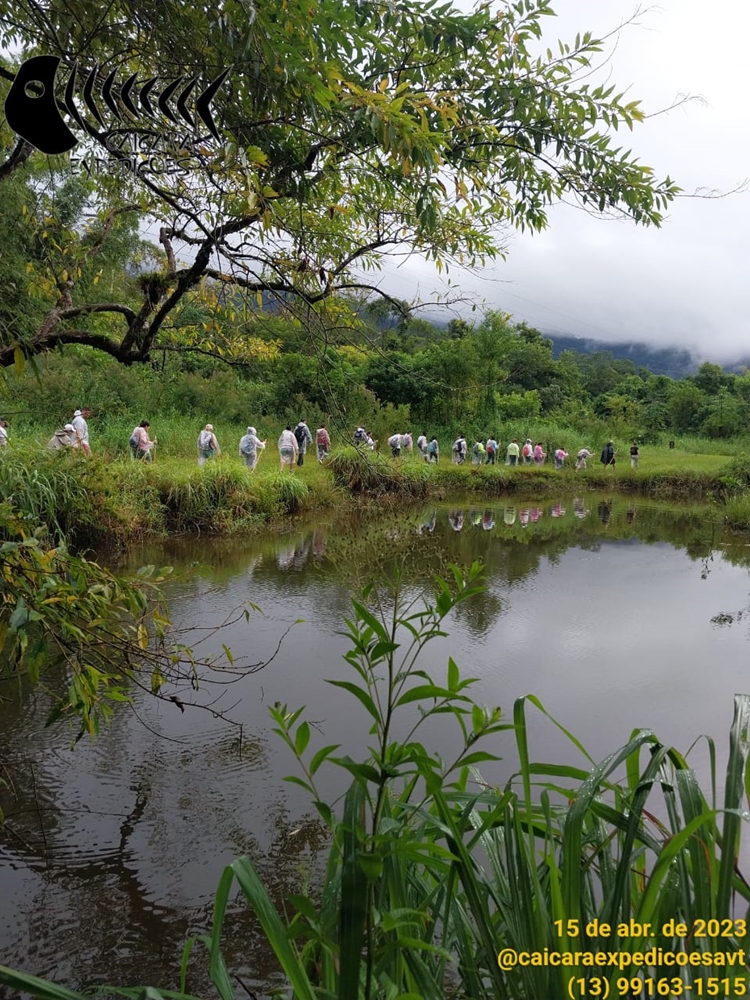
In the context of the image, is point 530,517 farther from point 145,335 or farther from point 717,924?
point 717,924

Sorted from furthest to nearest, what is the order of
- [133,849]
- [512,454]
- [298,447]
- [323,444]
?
[512,454], [298,447], [323,444], [133,849]

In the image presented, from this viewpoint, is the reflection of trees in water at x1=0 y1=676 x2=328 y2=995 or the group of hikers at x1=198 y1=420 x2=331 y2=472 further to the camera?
the group of hikers at x1=198 y1=420 x2=331 y2=472

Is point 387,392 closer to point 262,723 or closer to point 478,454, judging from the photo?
point 478,454

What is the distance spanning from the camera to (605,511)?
14.5m

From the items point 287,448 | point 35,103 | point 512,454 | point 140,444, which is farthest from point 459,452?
point 35,103

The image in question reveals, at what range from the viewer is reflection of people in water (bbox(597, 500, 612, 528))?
43.3 ft

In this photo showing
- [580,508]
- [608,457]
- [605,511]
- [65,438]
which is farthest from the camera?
[608,457]

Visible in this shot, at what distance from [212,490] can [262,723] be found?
19.0 ft

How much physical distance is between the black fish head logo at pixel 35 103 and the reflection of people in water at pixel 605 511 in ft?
40.5

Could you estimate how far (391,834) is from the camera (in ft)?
3.78

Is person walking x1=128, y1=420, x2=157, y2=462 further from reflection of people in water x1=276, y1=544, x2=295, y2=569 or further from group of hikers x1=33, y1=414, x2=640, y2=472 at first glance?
reflection of people in water x1=276, y1=544, x2=295, y2=569

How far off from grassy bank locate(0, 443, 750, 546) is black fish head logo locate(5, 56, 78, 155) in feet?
3.05

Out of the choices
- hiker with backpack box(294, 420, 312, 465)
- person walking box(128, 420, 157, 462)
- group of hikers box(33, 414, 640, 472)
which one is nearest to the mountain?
group of hikers box(33, 414, 640, 472)

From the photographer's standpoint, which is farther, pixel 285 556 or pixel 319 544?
pixel 319 544
